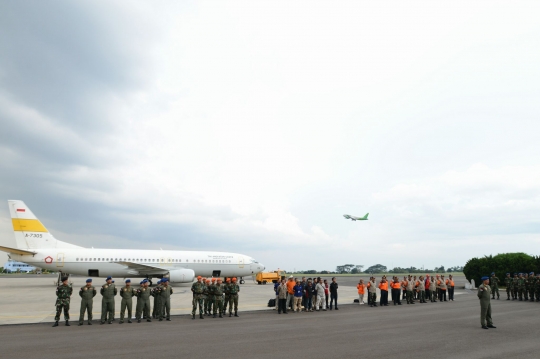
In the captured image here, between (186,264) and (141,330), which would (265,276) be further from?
(141,330)

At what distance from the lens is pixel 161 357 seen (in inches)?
360

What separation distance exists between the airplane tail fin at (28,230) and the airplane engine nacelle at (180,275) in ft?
37.2

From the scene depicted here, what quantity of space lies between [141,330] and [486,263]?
113ft

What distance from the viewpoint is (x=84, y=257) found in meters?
36.0

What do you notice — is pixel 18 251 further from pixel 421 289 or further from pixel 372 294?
pixel 421 289

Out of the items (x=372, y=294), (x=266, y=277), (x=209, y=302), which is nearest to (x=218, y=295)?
(x=209, y=302)

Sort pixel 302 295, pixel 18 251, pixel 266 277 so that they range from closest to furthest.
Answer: pixel 302 295, pixel 18 251, pixel 266 277

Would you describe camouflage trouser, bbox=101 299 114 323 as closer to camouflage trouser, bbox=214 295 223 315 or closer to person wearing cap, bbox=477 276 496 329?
camouflage trouser, bbox=214 295 223 315

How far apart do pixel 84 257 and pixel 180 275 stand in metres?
9.07

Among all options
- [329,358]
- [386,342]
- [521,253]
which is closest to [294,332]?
[386,342]

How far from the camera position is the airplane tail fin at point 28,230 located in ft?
119

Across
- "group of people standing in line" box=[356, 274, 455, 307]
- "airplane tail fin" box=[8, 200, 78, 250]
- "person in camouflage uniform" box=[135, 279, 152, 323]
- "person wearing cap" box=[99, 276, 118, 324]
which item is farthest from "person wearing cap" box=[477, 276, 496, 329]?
"airplane tail fin" box=[8, 200, 78, 250]

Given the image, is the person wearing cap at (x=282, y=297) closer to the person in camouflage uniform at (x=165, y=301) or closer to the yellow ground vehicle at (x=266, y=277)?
the person in camouflage uniform at (x=165, y=301)

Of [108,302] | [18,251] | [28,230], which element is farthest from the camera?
[28,230]
